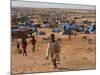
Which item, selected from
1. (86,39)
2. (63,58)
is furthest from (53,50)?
(86,39)

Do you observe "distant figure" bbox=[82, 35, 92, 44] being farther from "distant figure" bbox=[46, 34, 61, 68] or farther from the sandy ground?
"distant figure" bbox=[46, 34, 61, 68]

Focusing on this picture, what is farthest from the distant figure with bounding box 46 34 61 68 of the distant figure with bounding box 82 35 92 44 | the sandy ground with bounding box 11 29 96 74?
the distant figure with bounding box 82 35 92 44

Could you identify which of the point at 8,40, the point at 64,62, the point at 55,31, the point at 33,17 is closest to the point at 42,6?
the point at 33,17

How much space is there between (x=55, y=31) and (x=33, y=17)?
1.01ft

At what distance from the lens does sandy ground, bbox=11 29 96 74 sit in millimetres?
2317

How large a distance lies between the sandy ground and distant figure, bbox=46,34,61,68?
0.16ft

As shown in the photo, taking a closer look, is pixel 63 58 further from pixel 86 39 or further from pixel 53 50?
pixel 86 39

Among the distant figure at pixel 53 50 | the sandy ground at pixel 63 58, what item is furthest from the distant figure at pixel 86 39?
the distant figure at pixel 53 50

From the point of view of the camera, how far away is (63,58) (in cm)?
249

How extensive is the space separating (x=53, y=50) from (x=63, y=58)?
155mm

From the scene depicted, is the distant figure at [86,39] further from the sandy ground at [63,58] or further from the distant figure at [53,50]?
the distant figure at [53,50]

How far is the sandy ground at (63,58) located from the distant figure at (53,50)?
49 millimetres

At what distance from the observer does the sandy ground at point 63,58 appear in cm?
232
